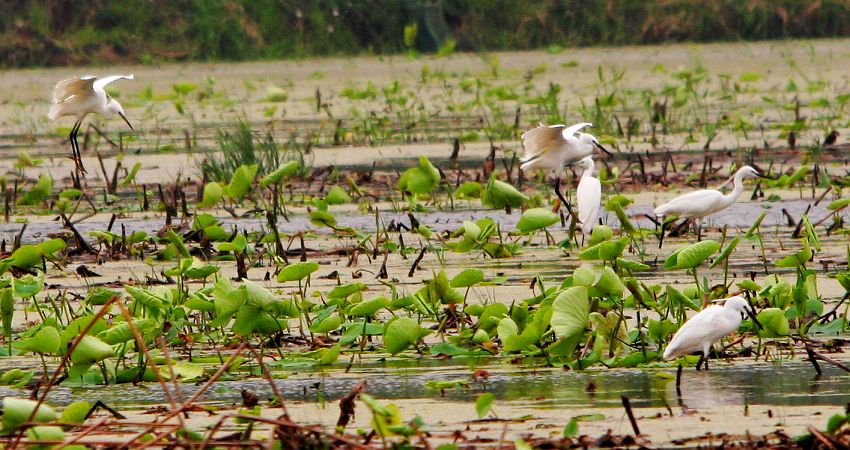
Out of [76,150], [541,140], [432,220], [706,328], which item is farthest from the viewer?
[76,150]

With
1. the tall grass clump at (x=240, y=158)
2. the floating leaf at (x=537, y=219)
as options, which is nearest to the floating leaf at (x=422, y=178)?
the floating leaf at (x=537, y=219)

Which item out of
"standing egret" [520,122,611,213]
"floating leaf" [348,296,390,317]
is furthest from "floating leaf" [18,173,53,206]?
"floating leaf" [348,296,390,317]

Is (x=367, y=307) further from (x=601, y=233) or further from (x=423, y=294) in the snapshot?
(x=601, y=233)

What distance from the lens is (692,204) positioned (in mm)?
5391

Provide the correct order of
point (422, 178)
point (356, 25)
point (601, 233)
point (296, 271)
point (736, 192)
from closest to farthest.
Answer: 1. point (296, 271)
2. point (601, 233)
3. point (736, 192)
4. point (422, 178)
5. point (356, 25)

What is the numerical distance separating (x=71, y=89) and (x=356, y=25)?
40.6 feet

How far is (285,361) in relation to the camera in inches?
147

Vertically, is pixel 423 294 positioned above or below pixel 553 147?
below

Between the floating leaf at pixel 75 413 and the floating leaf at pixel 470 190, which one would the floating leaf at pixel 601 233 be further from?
the floating leaf at pixel 75 413

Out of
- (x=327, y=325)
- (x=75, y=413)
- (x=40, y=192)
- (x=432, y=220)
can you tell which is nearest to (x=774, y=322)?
(x=327, y=325)

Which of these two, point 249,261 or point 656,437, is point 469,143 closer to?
point 249,261

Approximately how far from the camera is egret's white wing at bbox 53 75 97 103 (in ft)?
22.8

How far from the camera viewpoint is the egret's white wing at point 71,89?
Answer: 6.95 m

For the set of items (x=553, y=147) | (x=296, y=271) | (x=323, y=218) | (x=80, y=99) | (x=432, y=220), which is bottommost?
(x=432, y=220)
